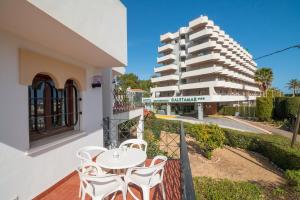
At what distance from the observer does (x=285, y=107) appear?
27.1m

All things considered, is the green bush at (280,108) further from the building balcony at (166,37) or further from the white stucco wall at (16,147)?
the white stucco wall at (16,147)

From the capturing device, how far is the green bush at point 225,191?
661 centimetres

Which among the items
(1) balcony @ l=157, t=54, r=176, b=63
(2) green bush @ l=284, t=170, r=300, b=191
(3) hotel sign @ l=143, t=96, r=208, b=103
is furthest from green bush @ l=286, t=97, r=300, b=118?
(1) balcony @ l=157, t=54, r=176, b=63

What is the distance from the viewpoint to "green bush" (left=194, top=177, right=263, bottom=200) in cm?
661

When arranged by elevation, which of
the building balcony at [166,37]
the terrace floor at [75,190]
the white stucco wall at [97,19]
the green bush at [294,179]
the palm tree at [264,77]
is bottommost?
the green bush at [294,179]

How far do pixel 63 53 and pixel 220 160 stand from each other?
11.9 m

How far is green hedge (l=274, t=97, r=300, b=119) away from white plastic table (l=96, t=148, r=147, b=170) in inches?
1155

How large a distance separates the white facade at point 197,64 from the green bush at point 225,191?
24401mm

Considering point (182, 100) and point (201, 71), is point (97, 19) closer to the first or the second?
point (182, 100)

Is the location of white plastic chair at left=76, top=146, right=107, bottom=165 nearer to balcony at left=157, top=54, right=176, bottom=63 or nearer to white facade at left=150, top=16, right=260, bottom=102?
white facade at left=150, top=16, right=260, bottom=102

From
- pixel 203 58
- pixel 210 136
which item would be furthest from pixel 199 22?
pixel 210 136

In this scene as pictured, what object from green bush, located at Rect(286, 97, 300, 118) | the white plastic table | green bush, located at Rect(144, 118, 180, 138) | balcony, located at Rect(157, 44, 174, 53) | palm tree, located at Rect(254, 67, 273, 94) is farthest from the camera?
balcony, located at Rect(157, 44, 174, 53)

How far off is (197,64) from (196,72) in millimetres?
2346

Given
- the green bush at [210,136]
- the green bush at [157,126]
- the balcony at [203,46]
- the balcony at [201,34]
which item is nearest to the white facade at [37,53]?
the green bush at [157,126]
